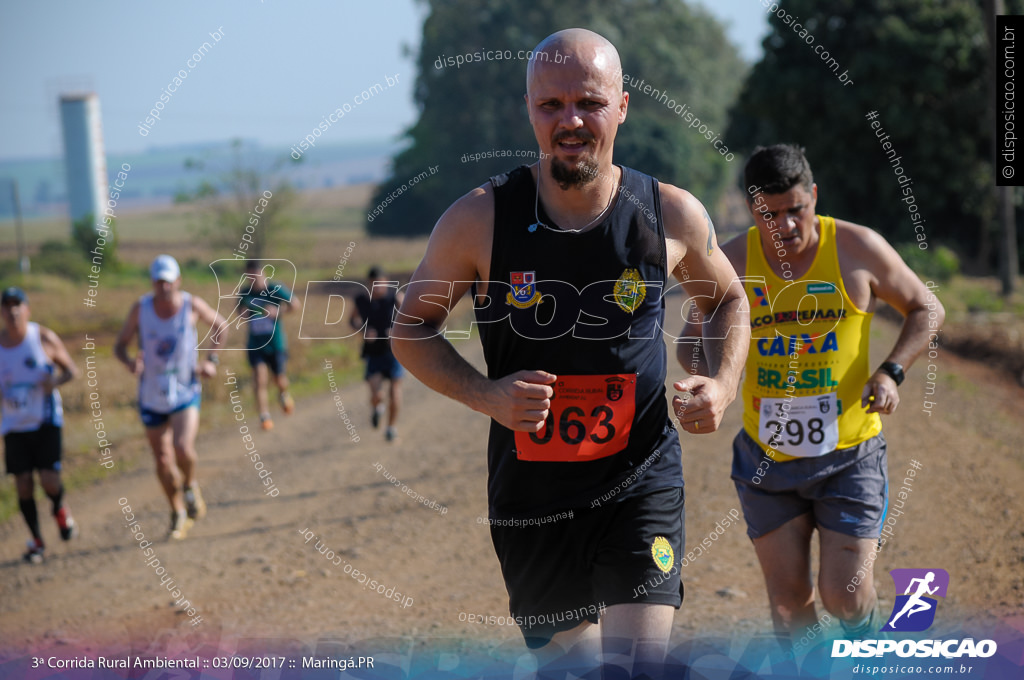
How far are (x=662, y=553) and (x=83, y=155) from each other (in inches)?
1673

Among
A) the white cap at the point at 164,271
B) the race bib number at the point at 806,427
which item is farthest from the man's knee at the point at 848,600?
the white cap at the point at 164,271

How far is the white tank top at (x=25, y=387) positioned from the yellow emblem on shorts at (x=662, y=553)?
5.99m

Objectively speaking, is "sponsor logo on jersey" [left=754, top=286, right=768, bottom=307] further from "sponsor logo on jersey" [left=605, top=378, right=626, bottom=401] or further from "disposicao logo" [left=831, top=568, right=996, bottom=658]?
"disposicao logo" [left=831, top=568, right=996, bottom=658]

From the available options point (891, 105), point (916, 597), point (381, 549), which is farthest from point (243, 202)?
point (916, 597)

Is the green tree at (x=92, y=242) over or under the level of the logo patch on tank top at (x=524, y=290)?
over

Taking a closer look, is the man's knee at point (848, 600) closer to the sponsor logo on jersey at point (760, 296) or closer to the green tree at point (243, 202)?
the sponsor logo on jersey at point (760, 296)

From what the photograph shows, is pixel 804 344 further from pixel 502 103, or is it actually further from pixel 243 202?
pixel 502 103

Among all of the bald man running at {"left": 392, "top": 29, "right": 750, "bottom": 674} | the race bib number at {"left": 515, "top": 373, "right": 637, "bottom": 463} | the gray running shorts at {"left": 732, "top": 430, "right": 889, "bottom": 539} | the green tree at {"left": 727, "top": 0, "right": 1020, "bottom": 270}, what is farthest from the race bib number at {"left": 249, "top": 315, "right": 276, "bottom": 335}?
the green tree at {"left": 727, "top": 0, "right": 1020, "bottom": 270}

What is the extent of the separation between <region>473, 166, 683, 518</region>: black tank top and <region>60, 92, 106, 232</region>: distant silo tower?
39689 mm

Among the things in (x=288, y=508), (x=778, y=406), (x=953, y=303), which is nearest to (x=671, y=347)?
(x=953, y=303)

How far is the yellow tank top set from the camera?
12.3 ft

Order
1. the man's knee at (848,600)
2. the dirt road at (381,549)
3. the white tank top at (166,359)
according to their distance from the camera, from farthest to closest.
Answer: the white tank top at (166,359) → the dirt road at (381,549) → the man's knee at (848,600)

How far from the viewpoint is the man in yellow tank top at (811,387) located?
3.71 metres

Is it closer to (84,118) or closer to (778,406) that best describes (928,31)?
(778,406)
